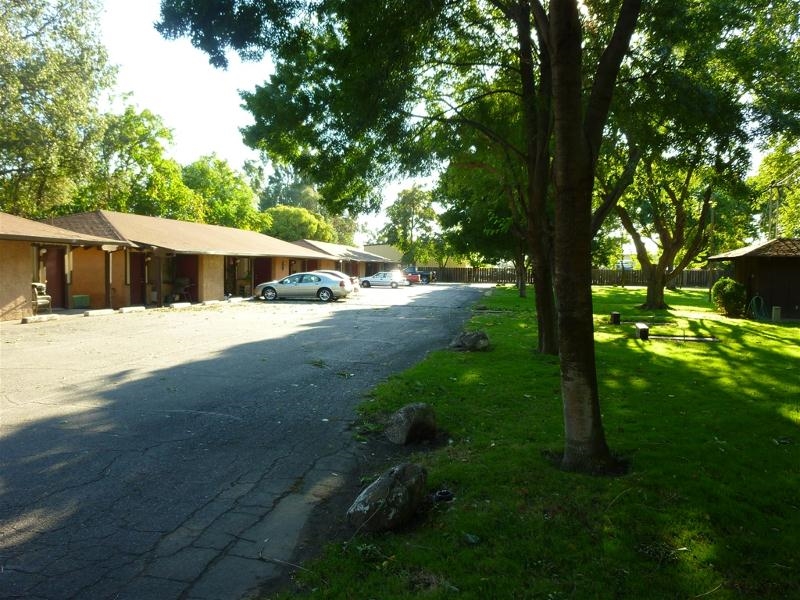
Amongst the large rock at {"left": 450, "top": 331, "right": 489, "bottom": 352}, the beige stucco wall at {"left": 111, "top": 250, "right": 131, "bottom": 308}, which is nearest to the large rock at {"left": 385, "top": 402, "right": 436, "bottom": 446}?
the large rock at {"left": 450, "top": 331, "right": 489, "bottom": 352}

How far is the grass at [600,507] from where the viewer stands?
334cm

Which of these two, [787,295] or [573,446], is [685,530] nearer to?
[573,446]

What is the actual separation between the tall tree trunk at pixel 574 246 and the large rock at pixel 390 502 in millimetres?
1614

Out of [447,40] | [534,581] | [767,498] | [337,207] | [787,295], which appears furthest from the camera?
[787,295]

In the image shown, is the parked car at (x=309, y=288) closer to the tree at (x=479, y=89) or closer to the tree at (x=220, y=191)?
the tree at (x=479, y=89)

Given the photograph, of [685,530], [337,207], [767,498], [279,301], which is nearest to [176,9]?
[337,207]

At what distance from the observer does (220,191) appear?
5228 centimetres

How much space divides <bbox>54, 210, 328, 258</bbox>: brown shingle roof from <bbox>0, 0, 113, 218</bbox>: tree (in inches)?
148

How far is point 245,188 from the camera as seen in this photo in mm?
54188

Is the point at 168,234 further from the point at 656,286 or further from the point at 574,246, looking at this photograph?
the point at 574,246

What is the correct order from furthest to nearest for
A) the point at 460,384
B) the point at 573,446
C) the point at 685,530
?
the point at 460,384 → the point at 573,446 → the point at 685,530

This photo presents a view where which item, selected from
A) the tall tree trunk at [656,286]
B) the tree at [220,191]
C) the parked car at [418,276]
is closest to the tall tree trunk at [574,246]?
the tall tree trunk at [656,286]

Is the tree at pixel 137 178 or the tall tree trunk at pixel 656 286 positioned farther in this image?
the tree at pixel 137 178

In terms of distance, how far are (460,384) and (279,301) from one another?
22258 mm
